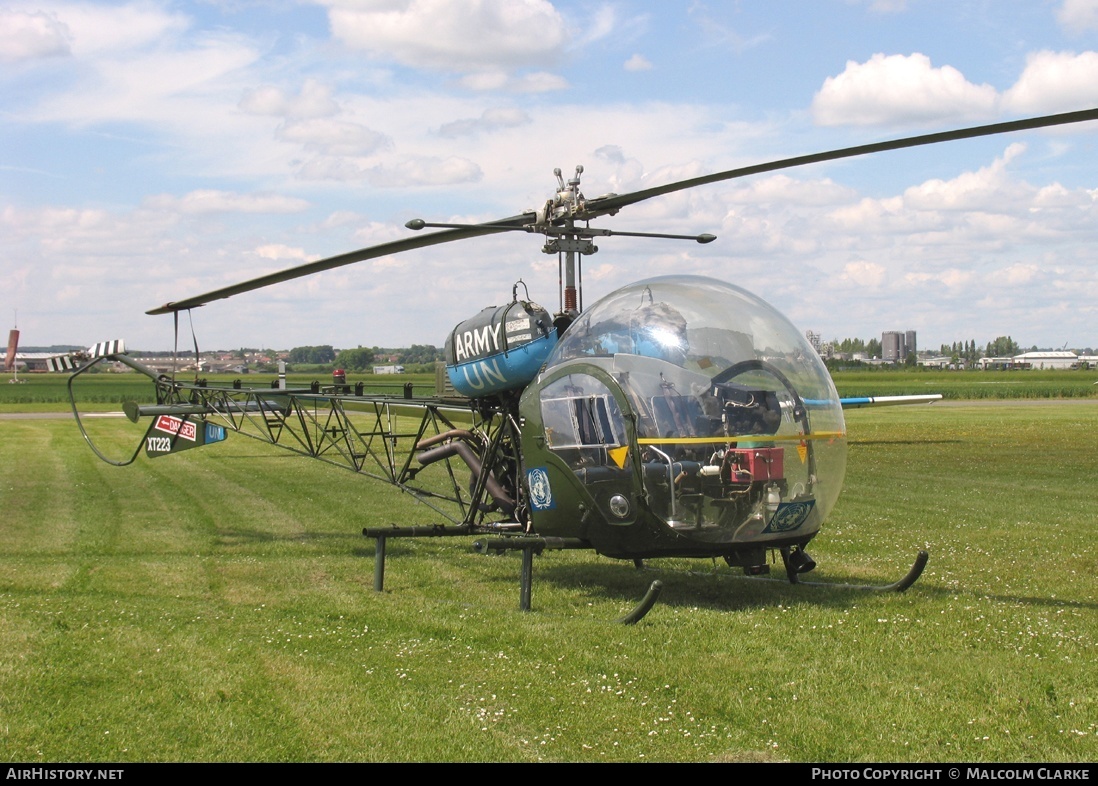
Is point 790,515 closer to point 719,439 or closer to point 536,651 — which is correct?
point 719,439

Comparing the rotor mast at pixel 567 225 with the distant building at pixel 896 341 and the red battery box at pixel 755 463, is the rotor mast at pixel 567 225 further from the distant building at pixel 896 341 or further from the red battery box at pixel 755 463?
the distant building at pixel 896 341

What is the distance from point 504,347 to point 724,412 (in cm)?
258

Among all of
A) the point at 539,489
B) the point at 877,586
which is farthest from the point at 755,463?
the point at 877,586

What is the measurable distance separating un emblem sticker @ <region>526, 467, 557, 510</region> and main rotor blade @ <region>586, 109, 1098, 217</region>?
2221 mm

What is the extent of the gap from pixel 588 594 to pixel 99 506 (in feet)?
34.6

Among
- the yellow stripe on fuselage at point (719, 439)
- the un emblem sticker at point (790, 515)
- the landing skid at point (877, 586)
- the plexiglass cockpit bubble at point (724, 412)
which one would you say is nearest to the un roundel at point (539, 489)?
the plexiglass cockpit bubble at point (724, 412)

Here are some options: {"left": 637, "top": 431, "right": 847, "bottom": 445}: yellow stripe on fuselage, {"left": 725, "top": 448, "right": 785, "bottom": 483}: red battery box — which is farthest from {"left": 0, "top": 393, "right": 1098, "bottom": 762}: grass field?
{"left": 637, "top": 431, "right": 847, "bottom": 445}: yellow stripe on fuselage

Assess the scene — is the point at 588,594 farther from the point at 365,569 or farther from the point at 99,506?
the point at 99,506

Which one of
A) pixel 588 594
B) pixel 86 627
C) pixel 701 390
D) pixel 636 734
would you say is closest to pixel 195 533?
pixel 86 627

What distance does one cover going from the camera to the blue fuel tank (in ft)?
30.2

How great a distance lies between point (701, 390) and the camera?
7438 mm

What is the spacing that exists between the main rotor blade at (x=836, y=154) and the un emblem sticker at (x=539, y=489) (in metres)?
2.22

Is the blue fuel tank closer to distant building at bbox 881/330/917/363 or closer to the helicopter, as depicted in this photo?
the helicopter

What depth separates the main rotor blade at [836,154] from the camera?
5828 mm
